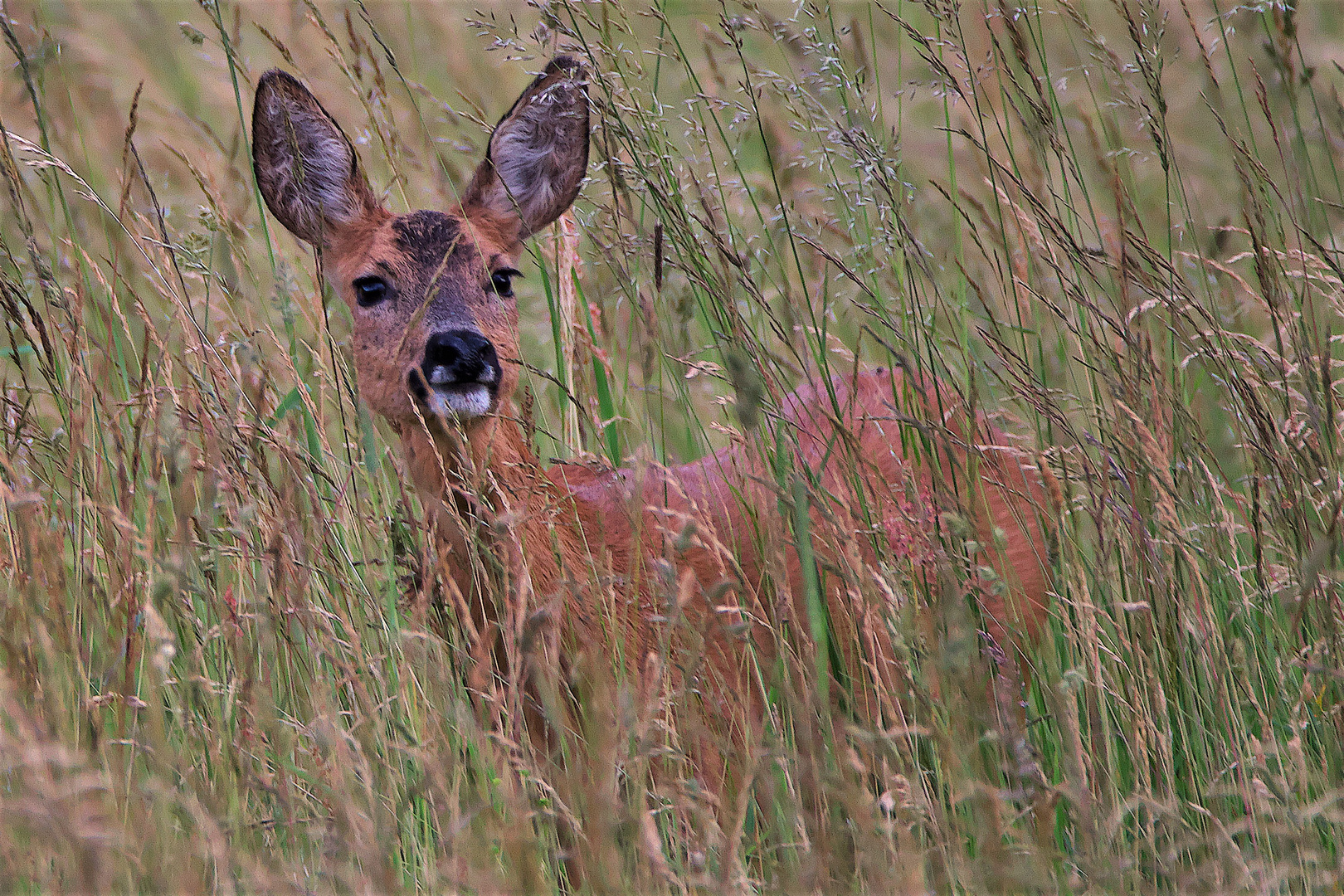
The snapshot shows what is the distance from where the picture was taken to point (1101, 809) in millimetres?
1977

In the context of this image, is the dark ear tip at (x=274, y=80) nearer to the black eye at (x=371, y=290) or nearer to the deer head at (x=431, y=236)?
the deer head at (x=431, y=236)

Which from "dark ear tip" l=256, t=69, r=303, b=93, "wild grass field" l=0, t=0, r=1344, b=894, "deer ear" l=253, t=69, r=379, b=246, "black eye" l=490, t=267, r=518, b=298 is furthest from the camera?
"black eye" l=490, t=267, r=518, b=298

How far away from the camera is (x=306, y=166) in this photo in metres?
3.54

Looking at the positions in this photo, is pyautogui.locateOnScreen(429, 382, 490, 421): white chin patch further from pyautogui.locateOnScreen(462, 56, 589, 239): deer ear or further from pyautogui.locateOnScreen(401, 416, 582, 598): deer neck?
pyautogui.locateOnScreen(462, 56, 589, 239): deer ear

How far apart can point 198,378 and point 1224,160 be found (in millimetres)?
5080

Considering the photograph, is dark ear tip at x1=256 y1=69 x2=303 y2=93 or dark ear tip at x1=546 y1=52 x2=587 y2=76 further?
dark ear tip at x1=256 y1=69 x2=303 y2=93

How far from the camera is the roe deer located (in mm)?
2182

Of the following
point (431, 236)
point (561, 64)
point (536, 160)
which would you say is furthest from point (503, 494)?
point (536, 160)

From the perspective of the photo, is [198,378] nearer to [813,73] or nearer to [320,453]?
[320,453]

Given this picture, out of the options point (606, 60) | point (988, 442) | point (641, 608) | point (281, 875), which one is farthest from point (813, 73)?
point (281, 875)

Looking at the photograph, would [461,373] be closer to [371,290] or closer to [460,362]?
[460,362]

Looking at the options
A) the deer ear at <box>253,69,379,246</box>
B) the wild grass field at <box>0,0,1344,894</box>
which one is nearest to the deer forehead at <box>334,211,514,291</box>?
the deer ear at <box>253,69,379,246</box>

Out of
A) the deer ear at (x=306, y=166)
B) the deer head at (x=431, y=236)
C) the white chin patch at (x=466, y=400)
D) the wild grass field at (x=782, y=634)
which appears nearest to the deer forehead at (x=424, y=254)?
the deer head at (x=431, y=236)

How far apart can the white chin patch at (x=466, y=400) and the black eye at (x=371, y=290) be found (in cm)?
55
